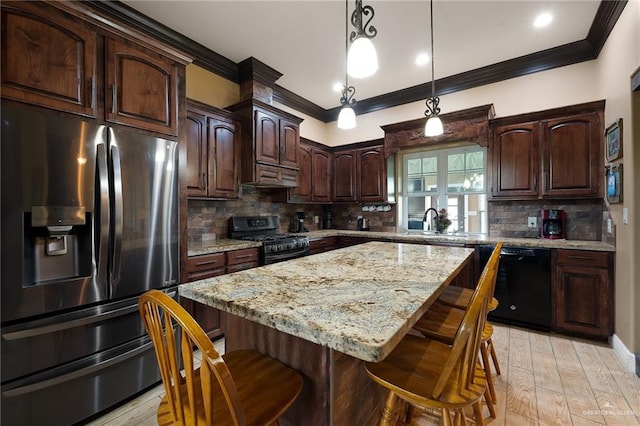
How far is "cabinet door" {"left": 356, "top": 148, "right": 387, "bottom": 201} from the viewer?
4.25 m

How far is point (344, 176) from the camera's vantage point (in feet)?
15.2

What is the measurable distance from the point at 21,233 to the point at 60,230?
0.48 ft

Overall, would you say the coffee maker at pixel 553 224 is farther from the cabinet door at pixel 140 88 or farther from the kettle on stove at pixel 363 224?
the cabinet door at pixel 140 88

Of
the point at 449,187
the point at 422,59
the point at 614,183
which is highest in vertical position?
the point at 422,59

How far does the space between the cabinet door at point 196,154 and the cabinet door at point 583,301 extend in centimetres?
366

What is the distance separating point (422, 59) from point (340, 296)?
330cm

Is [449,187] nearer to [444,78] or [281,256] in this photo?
[444,78]

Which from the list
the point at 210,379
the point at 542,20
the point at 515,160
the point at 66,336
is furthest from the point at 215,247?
the point at 542,20

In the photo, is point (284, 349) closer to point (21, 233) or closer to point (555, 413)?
point (21, 233)

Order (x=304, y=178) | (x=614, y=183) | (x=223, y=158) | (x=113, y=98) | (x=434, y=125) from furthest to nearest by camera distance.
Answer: (x=304, y=178)
(x=223, y=158)
(x=614, y=183)
(x=434, y=125)
(x=113, y=98)

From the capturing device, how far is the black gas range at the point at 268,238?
310 cm

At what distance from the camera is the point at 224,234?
344 cm

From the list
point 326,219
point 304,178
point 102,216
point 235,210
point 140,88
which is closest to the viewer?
point 102,216

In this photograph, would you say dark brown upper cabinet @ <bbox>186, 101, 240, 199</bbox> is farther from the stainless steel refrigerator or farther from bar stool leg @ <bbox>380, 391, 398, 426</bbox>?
bar stool leg @ <bbox>380, 391, 398, 426</bbox>
